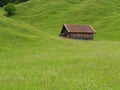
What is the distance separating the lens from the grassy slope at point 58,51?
15.5 meters

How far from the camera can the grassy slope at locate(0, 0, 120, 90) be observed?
15516mm

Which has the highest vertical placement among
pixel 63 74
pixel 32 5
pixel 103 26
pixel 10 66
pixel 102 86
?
pixel 102 86

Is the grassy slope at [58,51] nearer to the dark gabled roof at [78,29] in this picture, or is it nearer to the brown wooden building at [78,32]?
the brown wooden building at [78,32]

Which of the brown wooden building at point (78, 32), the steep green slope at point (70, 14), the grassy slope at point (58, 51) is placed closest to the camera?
the grassy slope at point (58, 51)

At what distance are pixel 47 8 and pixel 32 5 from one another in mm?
17569

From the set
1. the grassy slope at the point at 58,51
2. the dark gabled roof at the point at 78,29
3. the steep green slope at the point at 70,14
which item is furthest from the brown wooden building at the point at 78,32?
the steep green slope at the point at 70,14

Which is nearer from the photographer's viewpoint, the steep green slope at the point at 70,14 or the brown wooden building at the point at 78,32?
the brown wooden building at the point at 78,32

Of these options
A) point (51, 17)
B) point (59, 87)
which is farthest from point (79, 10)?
point (59, 87)

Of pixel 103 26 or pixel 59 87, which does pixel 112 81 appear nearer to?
pixel 59 87

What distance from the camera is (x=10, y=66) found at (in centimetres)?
2303

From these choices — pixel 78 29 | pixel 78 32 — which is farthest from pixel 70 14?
pixel 78 32

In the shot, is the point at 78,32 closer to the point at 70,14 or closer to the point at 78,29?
the point at 78,29

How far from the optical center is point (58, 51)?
3778 centimetres

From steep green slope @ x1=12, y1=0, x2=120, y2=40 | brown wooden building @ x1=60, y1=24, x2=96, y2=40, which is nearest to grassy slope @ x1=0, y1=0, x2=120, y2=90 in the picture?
steep green slope @ x1=12, y1=0, x2=120, y2=40
